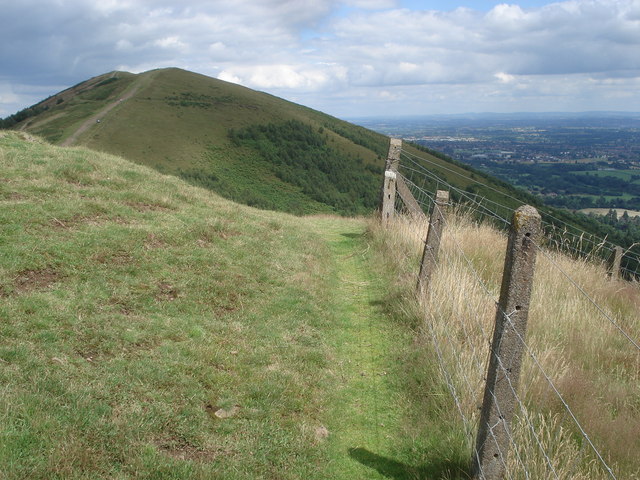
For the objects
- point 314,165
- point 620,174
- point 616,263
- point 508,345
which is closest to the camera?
point 508,345

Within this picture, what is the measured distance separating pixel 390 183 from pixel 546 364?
318 inches

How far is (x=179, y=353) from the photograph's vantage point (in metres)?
5.72

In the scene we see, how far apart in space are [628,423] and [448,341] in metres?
2.12

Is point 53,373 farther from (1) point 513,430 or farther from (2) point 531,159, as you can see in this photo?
(2) point 531,159

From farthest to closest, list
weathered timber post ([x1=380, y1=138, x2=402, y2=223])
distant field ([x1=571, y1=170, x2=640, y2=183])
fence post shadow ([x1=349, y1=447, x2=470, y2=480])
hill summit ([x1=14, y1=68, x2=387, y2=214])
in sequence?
distant field ([x1=571, y1=170, x2=640, y2=183]) < hill summit ([x1=14, y1=68, x2=387, y2=214]) < weathered timber post ([x1=380, y1=138, x2=402, y2=223]) < fence post shadow ([x1=349, y1=447, x2=470, y2=480])

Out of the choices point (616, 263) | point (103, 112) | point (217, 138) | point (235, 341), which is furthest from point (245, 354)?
point (103, 112)

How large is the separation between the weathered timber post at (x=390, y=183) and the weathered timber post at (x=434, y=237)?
515 cm

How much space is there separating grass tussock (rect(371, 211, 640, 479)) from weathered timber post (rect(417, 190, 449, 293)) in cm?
15

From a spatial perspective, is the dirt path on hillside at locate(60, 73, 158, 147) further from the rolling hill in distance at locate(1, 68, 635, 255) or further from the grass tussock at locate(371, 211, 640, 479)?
the grass tussock at locate(371, 211, 640, 479)

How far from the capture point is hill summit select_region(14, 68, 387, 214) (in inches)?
2594

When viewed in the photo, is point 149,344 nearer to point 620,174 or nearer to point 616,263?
point 616,263

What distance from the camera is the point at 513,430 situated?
13.5 ft

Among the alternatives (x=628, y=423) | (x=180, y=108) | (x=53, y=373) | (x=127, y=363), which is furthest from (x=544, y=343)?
(x=180, y=108)

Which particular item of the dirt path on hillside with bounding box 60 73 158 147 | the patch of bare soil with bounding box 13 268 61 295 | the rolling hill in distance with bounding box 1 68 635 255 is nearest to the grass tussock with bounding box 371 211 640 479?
the patch of bare soil with bounding box 13 268 61 295
